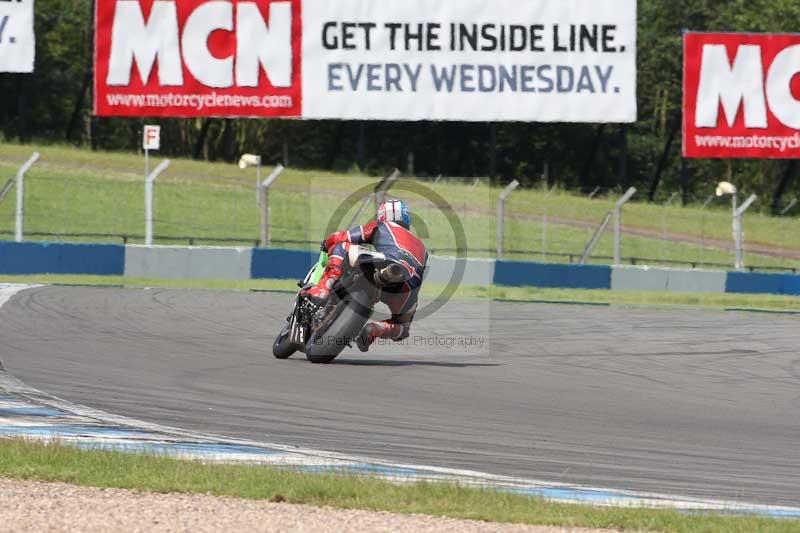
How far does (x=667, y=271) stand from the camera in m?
26.3

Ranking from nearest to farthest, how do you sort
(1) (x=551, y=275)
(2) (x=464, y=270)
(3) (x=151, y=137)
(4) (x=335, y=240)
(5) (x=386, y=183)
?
(4) (x=335, y=240), (5) (x=386, y=183), (2) (x=464, y=270), (1) (x=551, y=275), (3) (x=151, y=137)

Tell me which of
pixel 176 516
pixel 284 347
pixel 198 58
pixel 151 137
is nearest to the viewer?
pixel 176 516

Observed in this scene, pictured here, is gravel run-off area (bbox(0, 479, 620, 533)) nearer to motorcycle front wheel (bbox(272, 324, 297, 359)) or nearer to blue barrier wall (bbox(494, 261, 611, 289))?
motorcycle front wheel (bbox(272, 324, 297, 359))

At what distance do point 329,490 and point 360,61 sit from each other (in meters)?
22.6

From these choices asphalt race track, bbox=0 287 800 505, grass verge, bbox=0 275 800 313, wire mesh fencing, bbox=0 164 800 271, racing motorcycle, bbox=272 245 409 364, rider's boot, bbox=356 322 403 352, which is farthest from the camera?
wire mesh fencing, bbox=0 164 800 271

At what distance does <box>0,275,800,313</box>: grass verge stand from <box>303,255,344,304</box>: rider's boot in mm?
10299

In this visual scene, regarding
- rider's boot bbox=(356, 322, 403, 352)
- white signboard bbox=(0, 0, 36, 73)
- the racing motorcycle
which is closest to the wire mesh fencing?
white signboard bbox=(0, 0, 36, 73)

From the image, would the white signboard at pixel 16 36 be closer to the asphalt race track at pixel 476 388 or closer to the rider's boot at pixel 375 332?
the asphalt race track at pixel 476 388

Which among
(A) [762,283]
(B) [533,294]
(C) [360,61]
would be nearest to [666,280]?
(A) [762,283]

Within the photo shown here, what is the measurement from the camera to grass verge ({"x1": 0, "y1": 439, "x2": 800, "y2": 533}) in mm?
6156

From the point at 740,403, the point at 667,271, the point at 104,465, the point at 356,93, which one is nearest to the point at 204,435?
the point at 104,465

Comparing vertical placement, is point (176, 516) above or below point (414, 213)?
below

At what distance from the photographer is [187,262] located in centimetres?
2367

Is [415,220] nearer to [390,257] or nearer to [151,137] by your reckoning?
[151,137]
